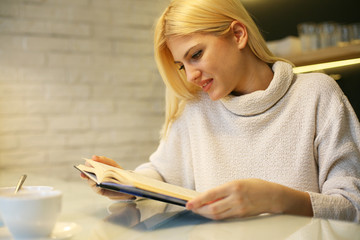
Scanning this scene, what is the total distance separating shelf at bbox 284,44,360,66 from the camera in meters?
1.91

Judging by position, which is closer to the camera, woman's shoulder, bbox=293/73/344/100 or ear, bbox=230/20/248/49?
woman's shoulder, bbox=293/73/344/100

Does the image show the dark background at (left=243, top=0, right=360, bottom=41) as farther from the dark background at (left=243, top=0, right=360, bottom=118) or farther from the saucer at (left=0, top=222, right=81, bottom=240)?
the saucer at (left=0, top=222, right=81, bottom=240)

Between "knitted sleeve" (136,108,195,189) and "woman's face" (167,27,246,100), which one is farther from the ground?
"woman's face" (167,27,246,100)

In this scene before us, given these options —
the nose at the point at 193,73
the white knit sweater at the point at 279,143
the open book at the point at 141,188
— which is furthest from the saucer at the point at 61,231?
the nose at the point at 193,73

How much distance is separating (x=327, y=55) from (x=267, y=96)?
3.30ft

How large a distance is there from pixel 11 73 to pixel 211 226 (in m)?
1.86

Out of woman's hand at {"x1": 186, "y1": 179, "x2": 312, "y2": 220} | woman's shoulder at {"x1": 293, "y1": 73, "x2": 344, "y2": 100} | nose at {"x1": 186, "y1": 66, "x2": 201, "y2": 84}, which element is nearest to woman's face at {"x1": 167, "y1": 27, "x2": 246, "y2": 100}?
nose at {"x1": 186, "y1": 66, "x2": 201, "y2": 84}

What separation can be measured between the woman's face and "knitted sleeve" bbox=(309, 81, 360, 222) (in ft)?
0.94

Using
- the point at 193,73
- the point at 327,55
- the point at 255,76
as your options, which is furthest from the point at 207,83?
the point at 327,55

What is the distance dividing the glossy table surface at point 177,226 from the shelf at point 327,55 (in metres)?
1.45

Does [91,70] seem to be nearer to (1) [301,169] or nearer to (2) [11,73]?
(2) [11,73]

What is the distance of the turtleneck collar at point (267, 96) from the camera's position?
3.84 ft

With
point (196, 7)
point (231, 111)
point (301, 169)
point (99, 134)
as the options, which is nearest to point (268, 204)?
point (301, 169)

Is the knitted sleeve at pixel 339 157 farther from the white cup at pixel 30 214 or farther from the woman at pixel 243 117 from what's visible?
the white cup at pixel 30 214
